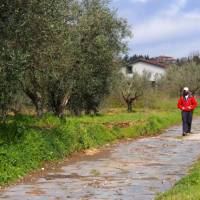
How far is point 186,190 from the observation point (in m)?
10.1

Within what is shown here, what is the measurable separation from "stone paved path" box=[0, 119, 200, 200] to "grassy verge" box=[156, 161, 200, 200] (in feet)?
1.30

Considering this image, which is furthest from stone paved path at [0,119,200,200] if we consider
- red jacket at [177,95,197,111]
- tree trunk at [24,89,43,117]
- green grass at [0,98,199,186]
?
tree trunk at [24,89,43,117]

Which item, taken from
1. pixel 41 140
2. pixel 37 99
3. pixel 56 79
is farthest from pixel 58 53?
pixel 37 99

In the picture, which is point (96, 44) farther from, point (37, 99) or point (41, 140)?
point (41, 140)

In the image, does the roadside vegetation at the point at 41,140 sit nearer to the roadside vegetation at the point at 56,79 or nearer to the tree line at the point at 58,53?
the roadside vegetation at the point at 56,79

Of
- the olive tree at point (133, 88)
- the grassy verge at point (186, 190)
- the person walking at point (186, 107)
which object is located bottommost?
the grassy verge at point (186, 190)

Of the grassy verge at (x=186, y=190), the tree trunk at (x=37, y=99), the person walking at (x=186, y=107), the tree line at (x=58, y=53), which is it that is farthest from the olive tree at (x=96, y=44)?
the grassy verge at (x=186, y=190)

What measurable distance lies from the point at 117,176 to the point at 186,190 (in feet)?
9.95

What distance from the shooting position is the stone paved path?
1068 centimetres

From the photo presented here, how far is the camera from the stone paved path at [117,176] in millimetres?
10680

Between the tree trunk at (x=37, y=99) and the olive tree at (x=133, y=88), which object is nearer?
the tree trunk at (x=37, y=99)

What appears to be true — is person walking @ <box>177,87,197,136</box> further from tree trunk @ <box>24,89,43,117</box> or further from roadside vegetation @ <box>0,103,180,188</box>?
tree trunk @ <box>24,89,43,117</box>

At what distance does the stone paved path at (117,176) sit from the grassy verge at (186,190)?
0.40m

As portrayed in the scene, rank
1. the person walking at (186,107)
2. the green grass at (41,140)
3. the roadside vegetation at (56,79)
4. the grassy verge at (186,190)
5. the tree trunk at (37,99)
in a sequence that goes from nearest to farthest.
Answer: the grassy verge at (186,190) < the green grass at (41,140) < the roadside vegetation at (56,79) < the person walking at (186,107) < the tree trunk at (37,99)
